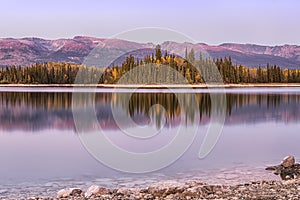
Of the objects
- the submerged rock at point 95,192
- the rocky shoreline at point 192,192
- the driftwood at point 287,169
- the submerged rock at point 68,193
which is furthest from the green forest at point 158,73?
the submerged rock at point 95,192

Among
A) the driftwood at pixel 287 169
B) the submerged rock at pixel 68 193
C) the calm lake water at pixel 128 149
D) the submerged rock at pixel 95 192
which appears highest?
the submerged rock at pixel 95 192

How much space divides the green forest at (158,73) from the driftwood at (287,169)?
408 ft

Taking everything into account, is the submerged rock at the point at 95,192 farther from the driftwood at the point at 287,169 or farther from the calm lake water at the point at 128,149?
the driftwood at the point at 287,169

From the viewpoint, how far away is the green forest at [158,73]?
509 ft

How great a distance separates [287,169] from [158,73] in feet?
463

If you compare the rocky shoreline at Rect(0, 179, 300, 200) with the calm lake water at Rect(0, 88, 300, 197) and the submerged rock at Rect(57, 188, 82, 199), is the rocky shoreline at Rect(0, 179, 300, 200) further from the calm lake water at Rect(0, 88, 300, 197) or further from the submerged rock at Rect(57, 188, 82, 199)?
the calm lake water at Rect(0, 88, 300, 197)

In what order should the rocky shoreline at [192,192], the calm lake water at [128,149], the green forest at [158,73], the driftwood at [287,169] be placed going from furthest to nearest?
1. the green forest at [158,73]
2. the driftwood at [287,169]
3. the calm lake water at [128,149]
4. the rocky shoreline at [192,192]

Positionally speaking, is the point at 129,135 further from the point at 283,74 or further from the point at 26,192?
the point at 283,74

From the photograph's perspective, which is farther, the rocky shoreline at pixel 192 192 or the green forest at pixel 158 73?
the green forest at pixel 158 73

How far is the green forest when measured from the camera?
155 meters

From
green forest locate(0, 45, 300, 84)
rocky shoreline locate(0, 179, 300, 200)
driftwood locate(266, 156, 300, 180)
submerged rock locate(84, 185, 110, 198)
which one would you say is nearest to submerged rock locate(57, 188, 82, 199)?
rocky shoreline locate(0, 179, 300, 200)

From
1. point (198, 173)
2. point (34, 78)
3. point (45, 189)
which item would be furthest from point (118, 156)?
point (34, 78)

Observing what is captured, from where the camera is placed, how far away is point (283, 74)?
197 meters

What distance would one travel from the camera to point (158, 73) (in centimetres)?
16000
